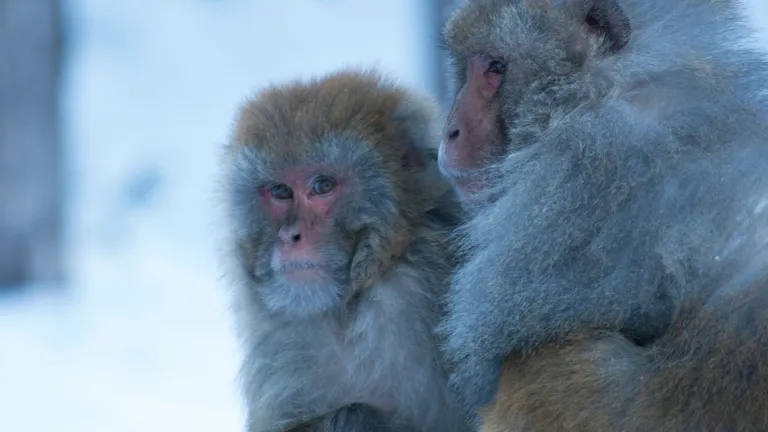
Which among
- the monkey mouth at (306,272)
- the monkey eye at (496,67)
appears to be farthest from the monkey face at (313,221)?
the monkey eye at (496,67)

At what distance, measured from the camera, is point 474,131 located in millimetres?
2779

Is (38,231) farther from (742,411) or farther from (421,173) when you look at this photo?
(742,411)

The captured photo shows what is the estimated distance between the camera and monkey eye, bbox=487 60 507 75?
2.77 metres

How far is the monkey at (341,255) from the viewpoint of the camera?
2.98 m

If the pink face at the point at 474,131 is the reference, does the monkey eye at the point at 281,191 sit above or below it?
above

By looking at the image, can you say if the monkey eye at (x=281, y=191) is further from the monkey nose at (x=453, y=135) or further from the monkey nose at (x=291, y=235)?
the monkey nose at (x=453, y=135)

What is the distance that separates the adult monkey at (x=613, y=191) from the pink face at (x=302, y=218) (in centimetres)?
43

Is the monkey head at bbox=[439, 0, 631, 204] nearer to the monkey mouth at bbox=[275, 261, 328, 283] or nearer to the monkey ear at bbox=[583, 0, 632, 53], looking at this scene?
the monkey ear at bbox=[583, 0, 632, 53]

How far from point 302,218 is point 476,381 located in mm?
708

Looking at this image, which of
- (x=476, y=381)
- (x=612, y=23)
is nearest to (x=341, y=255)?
(x=476, y=381)

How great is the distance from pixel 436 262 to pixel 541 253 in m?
0.56

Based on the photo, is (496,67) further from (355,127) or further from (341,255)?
(341,255)

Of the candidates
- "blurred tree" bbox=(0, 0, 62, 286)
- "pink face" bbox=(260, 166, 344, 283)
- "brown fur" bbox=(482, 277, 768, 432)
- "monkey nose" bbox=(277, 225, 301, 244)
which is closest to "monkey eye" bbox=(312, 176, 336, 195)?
"pink face" bbox=(260, 166, 344, 283)

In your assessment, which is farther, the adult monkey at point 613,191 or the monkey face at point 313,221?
the monkey face at point 313,221
